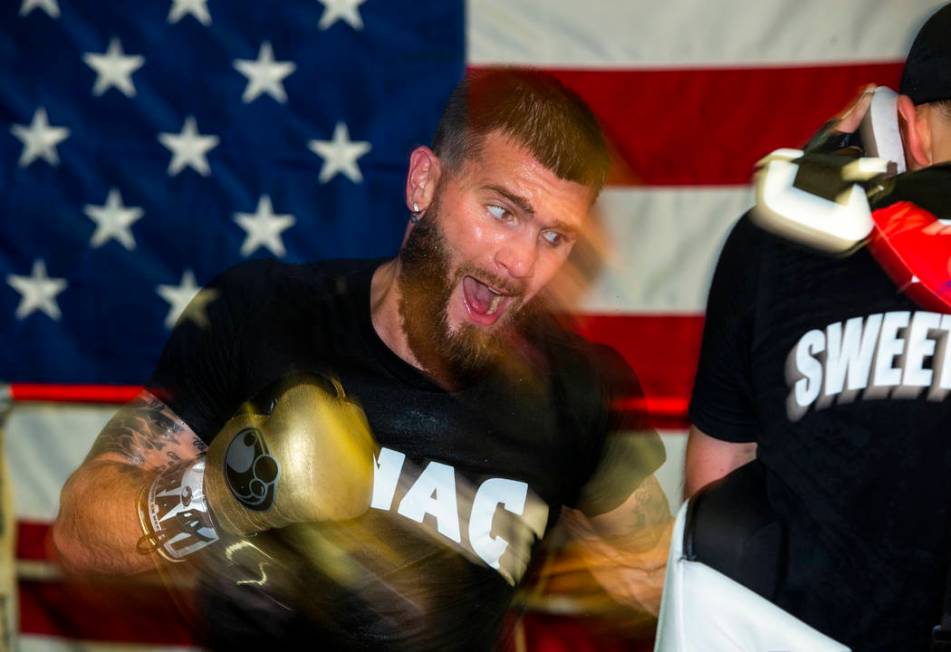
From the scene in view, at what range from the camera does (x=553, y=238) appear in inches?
62.0

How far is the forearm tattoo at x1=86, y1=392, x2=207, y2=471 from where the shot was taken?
152 centimetres

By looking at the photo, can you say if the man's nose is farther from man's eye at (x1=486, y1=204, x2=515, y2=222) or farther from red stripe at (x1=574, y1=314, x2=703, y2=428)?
red stripe at (x1=574, y1=314, x2=703, y2=428)

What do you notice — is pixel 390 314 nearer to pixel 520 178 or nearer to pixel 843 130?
pixel 520 178

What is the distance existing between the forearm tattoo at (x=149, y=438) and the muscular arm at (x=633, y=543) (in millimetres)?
749

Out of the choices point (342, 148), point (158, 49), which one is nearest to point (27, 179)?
point (158, 49)

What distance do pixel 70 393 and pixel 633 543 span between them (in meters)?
1.39

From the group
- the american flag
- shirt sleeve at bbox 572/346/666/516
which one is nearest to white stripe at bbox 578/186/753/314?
the american flag

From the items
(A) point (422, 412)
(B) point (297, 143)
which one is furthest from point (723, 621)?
(B) point (297, 143)

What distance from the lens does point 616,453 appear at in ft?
5.38

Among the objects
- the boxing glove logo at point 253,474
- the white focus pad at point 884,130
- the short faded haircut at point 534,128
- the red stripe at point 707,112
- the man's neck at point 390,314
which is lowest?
the boxing glove logo at point 253,474

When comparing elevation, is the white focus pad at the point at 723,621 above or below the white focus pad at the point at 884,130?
below

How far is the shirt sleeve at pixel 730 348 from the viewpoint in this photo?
4.08ft

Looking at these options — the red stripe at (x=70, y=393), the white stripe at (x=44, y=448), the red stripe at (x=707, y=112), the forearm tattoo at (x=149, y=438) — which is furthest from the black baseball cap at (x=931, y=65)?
the white stripe at (x=44, y=448)

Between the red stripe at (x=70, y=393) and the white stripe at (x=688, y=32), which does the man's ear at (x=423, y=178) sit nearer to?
the white stripe at (x=688, y=32)
